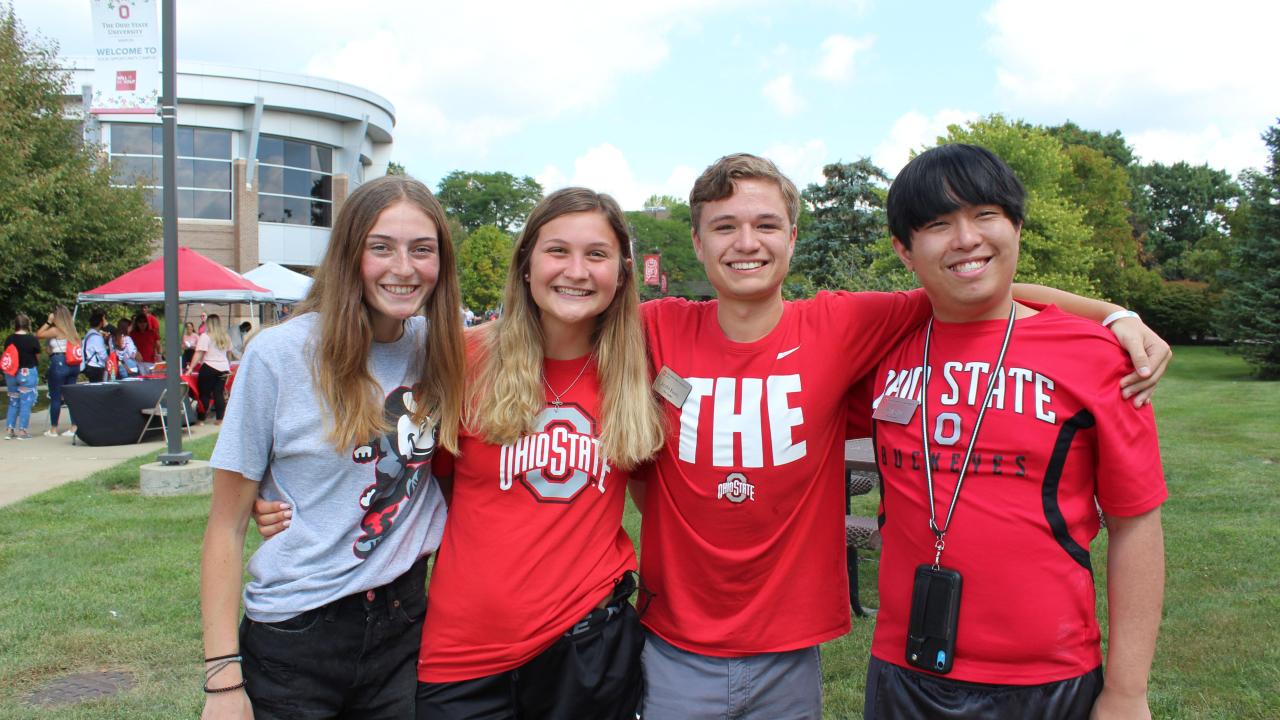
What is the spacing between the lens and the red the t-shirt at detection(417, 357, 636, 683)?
2.21 metres

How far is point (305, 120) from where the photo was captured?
3659 centimetres

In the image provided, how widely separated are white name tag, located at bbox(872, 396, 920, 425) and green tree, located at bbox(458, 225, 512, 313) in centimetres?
4648

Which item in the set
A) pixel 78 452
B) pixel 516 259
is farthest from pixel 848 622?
pixel 78 452

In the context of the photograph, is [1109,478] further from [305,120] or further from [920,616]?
[305,120]

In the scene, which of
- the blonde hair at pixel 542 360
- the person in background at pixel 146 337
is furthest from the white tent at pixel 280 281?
the blonde hair at pixel 542 360

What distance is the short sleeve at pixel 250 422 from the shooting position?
2.09 m

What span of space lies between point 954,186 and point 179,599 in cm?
532

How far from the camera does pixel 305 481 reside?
2.16m

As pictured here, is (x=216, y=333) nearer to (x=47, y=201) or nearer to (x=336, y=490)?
(x=47, y=201)

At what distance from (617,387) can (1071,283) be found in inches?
979

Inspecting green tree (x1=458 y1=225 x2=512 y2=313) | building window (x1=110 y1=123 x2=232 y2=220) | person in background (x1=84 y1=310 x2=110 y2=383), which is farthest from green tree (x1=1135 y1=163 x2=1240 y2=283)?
Result: person in background (x1=84 y1=310 x2=110 y2=383)

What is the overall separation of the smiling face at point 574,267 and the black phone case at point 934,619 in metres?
1.17

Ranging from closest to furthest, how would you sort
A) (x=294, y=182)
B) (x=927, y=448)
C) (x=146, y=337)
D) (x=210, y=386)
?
(x=927, y=448)
(x=210, y=386)
(x=146, y=337)
(x=294, y=182)

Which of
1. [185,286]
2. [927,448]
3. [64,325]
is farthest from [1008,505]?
[64,325]
